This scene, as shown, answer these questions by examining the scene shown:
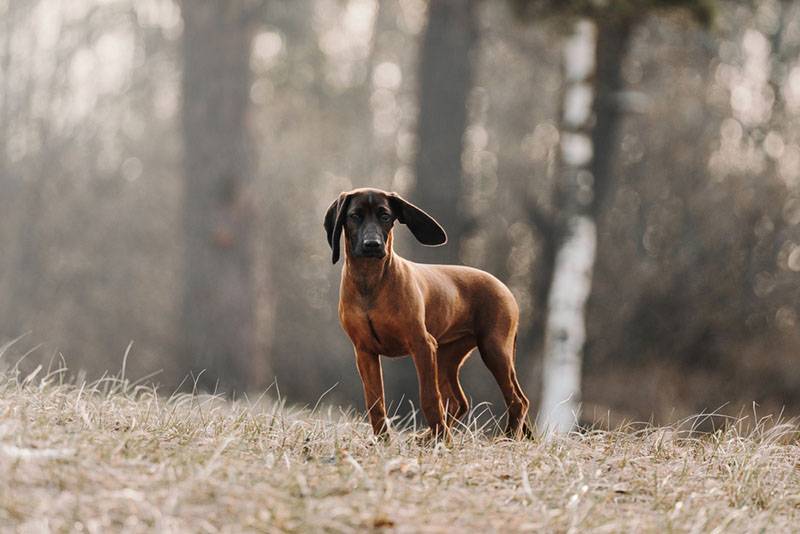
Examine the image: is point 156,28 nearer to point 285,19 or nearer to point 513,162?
point 285,19

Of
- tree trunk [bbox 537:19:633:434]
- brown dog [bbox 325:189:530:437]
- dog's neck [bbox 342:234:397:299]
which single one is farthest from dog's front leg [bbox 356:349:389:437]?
tree trunk [bbox 537:19:633:434]

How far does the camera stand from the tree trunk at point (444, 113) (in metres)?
12.8

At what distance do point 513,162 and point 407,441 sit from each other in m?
13.0

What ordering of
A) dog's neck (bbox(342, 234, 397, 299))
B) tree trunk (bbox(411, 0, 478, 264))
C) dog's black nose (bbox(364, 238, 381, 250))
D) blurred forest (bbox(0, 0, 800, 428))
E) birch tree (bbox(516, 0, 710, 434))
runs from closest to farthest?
dog's black nose (bbox(364, 238, 381, 250)) < dog's neck (bbox(342, 234, 397, 299)) < birch tree (bbox(516, 0, 710, 434)) < tree trunk (bbox(411, 0, 478, 264)) < blurred forest (bbox(0, 0, 800, 428))

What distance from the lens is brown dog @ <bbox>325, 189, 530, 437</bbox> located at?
16.7ft

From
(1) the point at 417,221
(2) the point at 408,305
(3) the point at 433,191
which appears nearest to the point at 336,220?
(1) the point at 417,221

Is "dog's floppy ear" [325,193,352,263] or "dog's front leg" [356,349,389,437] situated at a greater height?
"dog's floppy ear" [325,193,352,263]

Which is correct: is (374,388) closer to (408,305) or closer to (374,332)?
(374,332)

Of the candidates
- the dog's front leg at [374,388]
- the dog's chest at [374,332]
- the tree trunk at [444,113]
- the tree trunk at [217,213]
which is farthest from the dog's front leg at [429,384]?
the tree trunk at [217,213]

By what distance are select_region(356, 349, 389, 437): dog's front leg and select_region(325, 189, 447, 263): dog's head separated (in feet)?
1.88

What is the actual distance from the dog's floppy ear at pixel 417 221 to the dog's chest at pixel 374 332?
18.8 inches

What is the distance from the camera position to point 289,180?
19.1 metres

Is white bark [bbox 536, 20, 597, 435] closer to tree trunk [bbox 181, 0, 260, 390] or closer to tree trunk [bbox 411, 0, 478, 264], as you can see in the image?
tree trunk [bbox 411, 0, 478, 264]

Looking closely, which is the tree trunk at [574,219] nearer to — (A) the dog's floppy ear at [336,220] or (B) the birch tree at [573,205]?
(B) the birch tree at [573,205]
